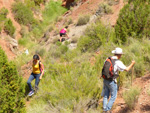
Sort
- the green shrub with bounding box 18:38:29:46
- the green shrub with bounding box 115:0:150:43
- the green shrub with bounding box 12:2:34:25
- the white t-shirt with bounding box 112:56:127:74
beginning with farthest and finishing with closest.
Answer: the green shrub with bounding box 12:2:34:25
the green shrub with bounding box 18:38:29:46
the green shrub with bounding box 115:0:150:43
the white t-shirt with bounding box 112:56:127:74

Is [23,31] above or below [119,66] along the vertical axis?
above

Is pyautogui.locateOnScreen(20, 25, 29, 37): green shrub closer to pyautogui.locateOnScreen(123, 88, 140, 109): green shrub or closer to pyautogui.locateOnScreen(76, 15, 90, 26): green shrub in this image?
pyautogui.locateOnScreen(76, 15, 90, 26): green shrub

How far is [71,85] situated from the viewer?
19.9 ft

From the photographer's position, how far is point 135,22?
989cm

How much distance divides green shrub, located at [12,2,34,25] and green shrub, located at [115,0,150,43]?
1410cm

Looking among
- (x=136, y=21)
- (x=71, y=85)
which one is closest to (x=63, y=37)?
(x=136, y=21)

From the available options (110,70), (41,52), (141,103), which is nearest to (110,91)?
(110,70)

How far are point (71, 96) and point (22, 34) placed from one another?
16198 mm

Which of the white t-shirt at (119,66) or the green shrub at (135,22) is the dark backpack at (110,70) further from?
the green shrub at (135,22)

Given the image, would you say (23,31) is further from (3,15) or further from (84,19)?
(84,19)

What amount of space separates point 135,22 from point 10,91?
6.96 metres

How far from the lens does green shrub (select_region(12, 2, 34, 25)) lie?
21.8 metres

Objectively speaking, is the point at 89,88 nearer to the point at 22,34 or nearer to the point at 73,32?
the point at 73,32

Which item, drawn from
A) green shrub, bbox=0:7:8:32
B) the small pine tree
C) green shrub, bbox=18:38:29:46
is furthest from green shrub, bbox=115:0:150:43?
green shrub, bbox=0:7:8:32
